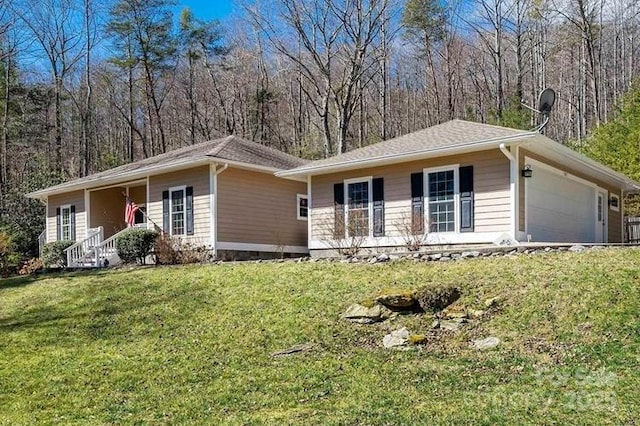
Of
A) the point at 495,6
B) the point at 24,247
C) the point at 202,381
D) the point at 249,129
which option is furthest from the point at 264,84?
the point at 202,381

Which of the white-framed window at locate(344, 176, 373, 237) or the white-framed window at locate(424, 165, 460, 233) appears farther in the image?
the white-framed window at locate(344, 176, 373, 237)

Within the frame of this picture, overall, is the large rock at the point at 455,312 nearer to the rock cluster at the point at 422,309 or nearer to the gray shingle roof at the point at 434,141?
the rock cluster at the point at 422,309

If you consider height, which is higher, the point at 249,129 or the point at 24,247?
the point at 249,129

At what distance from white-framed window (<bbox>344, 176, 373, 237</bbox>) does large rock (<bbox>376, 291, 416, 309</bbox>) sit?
585 centimetres

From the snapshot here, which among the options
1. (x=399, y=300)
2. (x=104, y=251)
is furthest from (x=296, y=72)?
(x=399, y=300)

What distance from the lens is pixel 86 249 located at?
18906 mm

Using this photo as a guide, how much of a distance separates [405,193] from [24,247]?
1785 centimetres

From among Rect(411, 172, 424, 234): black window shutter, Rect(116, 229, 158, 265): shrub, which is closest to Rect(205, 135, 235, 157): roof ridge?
Rect(116, 229, 158, 265): shrub

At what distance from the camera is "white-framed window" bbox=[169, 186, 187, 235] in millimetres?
17062

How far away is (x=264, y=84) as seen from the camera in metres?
34.4

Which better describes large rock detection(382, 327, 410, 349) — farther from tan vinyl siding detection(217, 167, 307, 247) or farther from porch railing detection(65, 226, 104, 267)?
porch railing detection(65, 226, 104, 267)

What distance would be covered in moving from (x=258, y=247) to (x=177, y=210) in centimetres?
258

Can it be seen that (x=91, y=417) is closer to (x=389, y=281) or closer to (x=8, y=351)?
(x=8, y=351)

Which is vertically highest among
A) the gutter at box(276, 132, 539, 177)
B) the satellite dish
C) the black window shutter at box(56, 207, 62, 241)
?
the satellite dish
